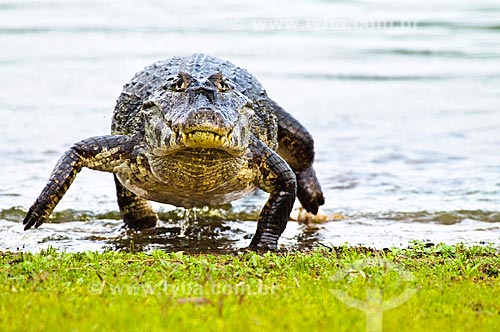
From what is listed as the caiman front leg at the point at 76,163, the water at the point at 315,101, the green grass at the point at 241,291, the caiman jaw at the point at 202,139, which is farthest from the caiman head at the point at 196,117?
the water at the point at 315,101

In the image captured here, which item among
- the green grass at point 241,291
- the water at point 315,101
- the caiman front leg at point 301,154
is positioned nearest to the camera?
the green grass at point 241,291

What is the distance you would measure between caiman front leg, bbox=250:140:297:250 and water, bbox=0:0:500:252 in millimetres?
401

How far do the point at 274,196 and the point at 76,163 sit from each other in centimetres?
169

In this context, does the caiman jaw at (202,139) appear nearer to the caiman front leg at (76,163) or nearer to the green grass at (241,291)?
the green grass at (241,291)

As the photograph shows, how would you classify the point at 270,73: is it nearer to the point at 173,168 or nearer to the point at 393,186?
the point at 393,186

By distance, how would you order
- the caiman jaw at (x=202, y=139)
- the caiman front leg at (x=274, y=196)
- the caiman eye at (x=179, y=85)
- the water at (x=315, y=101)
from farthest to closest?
the water at (x=315, y=101) → the caiman front leg at (x=274, y=196) → the caiman eye at (x=179, y=85) → the caiman jaw at (x=202, y=139)

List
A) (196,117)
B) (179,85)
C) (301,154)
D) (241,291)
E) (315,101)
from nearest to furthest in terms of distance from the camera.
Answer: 1. (241,291)
2. (196,117)
3. (179,85)
4. (301,154)
5. (315,101)

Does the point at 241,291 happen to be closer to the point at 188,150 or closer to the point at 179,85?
the point at 188,150

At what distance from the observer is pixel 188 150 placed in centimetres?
666

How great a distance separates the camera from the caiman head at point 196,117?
6004 millimetres

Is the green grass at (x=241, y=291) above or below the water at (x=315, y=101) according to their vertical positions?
below

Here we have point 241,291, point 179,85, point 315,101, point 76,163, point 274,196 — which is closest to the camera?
point 241,291

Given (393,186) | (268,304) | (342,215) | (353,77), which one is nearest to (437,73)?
(353,77)

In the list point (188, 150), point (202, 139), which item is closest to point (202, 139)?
point (202, 139)
